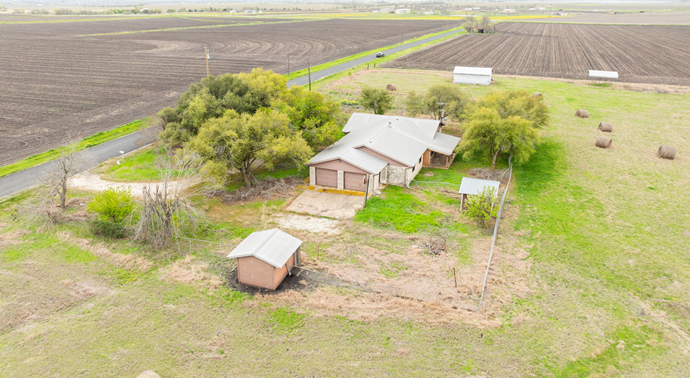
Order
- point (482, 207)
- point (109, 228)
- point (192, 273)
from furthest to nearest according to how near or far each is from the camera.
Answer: point (482, 207)
point (109, 228)
point (192, 273)

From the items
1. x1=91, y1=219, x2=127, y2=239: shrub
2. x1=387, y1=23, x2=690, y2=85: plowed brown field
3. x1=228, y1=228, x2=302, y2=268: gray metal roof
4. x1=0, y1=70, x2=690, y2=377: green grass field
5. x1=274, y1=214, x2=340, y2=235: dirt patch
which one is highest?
x1=387, y1=23, x2=690, y2=85: plowed brown field

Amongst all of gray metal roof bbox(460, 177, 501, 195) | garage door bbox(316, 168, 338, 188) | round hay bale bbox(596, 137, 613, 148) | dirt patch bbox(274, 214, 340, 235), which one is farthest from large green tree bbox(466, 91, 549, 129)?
dirt patch bbox(274, 214, 340, 235)

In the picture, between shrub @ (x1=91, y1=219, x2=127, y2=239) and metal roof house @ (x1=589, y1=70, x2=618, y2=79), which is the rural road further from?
metal roof house @ (x1=589, y1=70, x2=618, y2=79)

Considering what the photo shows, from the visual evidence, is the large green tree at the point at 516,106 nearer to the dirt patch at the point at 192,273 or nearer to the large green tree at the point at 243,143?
the large green tree at the point at 243,143

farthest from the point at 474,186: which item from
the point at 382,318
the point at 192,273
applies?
the point at 192,273

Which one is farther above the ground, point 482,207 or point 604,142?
A: point 604,142

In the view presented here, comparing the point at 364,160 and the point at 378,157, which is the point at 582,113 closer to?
the point at 378,157
